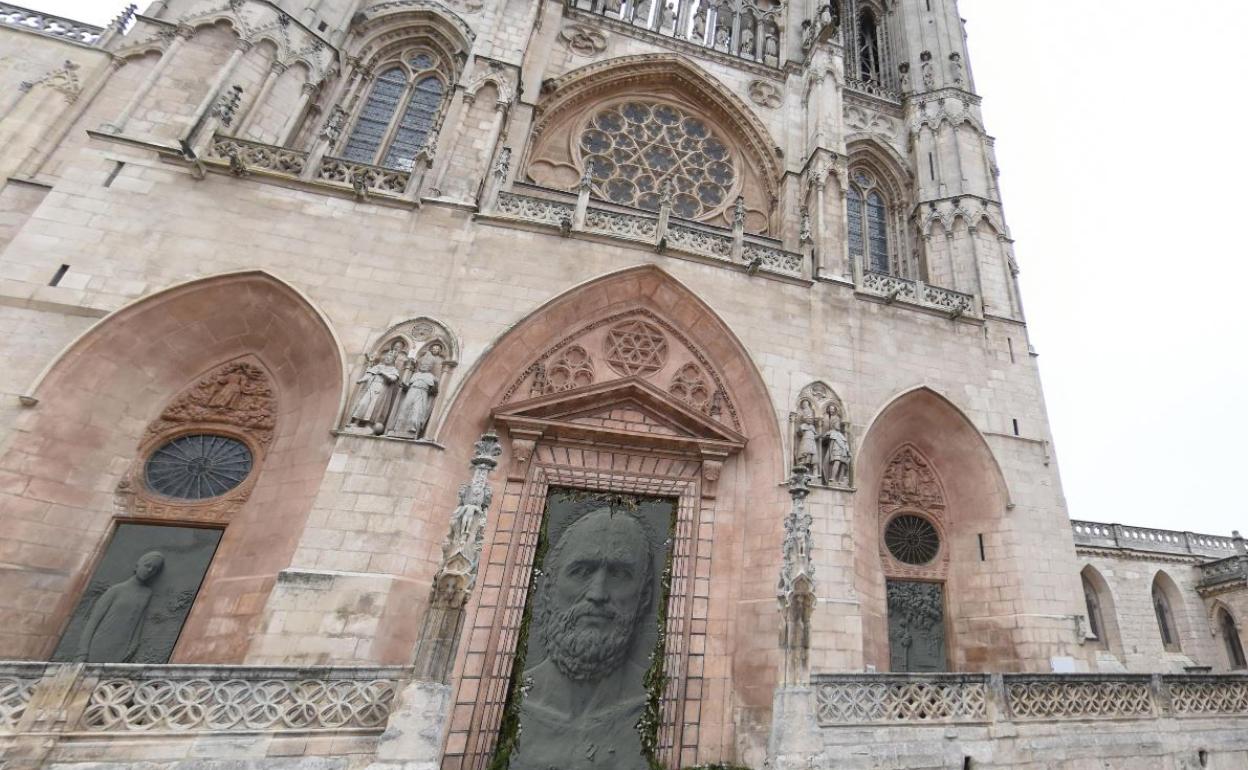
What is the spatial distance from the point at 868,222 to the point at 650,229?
23.4ft

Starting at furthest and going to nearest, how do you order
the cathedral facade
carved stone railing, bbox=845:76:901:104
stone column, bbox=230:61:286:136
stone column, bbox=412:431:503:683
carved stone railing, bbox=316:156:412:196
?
carved stone railing, bbox=845:76:901:104 < stone column, bbox=230:61:286:136 < carved stone railing, bbox=316:156:412:196 < the cathedral facade < stone column, bbox=412:431:503:683

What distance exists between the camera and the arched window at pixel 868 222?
42.6ft

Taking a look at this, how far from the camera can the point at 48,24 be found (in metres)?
9.70

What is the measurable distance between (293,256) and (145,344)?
7.29ft

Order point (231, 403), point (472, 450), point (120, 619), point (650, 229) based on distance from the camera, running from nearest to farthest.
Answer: point (120, 619), point (231, 403), point (472, 450), point (650, 229)

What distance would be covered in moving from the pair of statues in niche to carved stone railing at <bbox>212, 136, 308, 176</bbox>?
29.7 ft

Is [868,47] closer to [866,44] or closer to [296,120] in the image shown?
[866,44]

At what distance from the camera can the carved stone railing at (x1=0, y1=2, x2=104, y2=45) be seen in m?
9.59

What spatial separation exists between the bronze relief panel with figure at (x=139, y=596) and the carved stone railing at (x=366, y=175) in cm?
554

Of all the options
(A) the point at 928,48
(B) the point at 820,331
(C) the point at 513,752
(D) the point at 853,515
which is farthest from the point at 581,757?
(A) the point at 928,48

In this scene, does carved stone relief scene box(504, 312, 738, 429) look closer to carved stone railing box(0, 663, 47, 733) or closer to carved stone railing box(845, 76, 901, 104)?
carved stone railing box(0, 663, 47, 733)

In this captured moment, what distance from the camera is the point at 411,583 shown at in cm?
656

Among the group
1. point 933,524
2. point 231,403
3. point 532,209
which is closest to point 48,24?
point 231,403

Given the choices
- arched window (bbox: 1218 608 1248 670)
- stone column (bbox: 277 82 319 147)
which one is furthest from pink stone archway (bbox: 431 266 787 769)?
arched window (bbox: 1218 608 1248 670)
